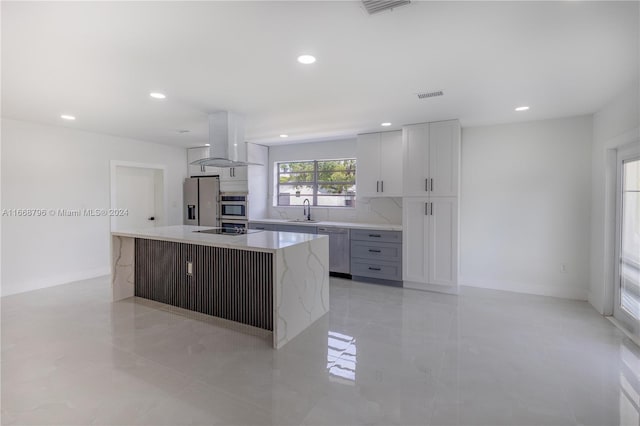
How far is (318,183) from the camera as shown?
5.89 m

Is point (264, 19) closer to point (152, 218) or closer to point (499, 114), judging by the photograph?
point (499, 114)

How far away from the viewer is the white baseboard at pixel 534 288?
4070 millimetres

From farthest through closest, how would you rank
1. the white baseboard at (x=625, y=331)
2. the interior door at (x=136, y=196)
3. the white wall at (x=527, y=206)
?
the interior door at (x=136, y=196), the white wall at (x=527, y=206), the white baseboard at (x=625, y=331)

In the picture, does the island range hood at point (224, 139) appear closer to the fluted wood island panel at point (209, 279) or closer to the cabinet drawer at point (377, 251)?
the fluted wood island panel at point (209, 279)

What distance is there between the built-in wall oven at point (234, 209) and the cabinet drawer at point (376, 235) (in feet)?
7.10

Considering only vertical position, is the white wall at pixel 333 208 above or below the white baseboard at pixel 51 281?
above

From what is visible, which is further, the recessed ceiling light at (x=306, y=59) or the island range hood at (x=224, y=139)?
the island range hood at (x=224, y=139)

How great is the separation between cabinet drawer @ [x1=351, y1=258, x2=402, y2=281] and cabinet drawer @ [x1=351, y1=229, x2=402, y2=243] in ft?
1.12

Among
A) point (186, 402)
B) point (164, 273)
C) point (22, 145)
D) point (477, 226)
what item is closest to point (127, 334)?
point (164, 273)

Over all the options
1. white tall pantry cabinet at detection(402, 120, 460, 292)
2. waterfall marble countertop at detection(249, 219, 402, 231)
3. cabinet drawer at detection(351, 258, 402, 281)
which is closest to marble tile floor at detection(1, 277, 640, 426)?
white tall pantry cabinet at detection(402, 120, 460, 292)

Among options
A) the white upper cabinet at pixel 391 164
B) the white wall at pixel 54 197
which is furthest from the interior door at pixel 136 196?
the white upper cabinet at pixel 391 164

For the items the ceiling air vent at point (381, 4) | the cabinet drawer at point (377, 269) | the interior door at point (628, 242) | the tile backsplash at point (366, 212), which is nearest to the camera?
the ceiling air vent at point (381, 4)

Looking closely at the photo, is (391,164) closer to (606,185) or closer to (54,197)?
(606,185)

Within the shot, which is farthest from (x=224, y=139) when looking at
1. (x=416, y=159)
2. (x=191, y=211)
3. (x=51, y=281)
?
(x=51, y=281)
